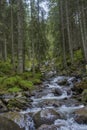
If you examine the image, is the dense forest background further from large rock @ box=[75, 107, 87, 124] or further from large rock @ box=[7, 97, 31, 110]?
large rock @ box=[75, 107, 87, 124]

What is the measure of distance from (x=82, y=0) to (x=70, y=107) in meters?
14.1

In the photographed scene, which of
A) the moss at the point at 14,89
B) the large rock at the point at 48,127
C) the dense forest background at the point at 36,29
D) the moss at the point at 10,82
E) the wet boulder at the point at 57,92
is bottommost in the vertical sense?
the wet boulder at the point at 57,92

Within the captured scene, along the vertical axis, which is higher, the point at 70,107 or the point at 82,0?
the point at 82,0

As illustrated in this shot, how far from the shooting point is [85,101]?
12680 millimetres

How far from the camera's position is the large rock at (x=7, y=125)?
8.38m

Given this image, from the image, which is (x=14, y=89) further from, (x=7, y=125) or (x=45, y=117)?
(x=7, y=125)

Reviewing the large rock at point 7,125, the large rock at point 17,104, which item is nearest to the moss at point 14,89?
the large rock at point 17,104

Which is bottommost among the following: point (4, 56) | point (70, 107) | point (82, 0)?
point (70, 107)

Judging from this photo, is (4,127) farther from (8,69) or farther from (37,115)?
(8,69)

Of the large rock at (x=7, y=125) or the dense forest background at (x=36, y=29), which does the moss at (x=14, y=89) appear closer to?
the dense forest background at (x=36, y=29)

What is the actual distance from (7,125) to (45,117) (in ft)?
5.39

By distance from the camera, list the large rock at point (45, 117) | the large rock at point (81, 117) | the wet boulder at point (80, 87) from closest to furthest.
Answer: the large rock at point (45, 117)
the large rock at point (81, 117)
the wet boulder at point (80, 87)

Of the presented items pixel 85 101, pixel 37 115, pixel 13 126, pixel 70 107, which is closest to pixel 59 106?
pixel 70 107

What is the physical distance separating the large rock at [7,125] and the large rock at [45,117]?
0.87 metres
